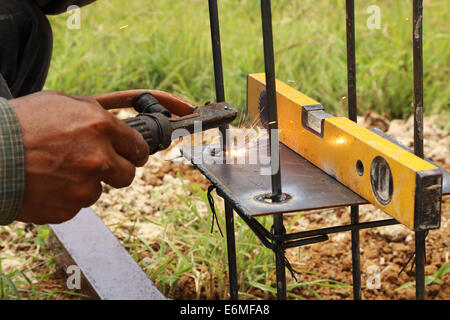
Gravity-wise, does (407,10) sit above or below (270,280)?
above

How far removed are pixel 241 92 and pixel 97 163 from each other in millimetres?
2066

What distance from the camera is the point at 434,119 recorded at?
318 centimetres

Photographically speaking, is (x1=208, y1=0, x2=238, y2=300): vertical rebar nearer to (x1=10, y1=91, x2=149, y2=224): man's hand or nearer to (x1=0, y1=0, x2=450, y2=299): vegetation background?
(x1=10, y1=91, x2=149, y2=224): man's hand

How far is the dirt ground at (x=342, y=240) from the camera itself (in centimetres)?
236

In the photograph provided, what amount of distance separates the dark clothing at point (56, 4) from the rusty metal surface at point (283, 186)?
52 centimetres

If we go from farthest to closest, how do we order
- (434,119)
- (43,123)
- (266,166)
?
(434,119), (266,166), (43,123)

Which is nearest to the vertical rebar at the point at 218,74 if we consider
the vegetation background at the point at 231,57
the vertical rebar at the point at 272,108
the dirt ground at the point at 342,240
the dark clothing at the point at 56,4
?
the vertical rebar at the point at 272,108

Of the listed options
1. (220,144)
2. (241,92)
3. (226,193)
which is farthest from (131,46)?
(226,193)

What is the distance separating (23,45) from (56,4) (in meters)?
0.14

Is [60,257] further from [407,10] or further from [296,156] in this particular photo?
[407,10]

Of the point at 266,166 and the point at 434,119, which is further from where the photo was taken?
the point at 434,119

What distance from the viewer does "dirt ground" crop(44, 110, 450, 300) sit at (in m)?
2.36

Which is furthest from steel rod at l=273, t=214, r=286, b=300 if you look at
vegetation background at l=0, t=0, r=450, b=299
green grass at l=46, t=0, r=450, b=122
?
green grass at l=46, t=0, r=450, b=122

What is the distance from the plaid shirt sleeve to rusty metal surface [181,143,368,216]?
425 mm
